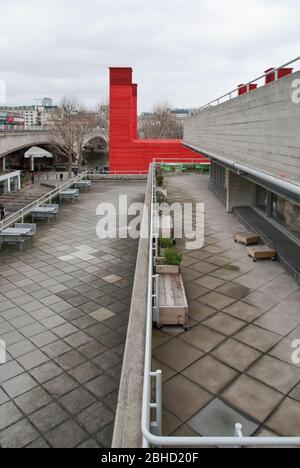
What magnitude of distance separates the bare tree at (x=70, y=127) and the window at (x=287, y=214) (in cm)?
4696

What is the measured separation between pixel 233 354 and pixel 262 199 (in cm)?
901

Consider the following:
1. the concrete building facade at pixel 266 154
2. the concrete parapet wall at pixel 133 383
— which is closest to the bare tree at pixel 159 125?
the concrete building facade at pixel 266 154

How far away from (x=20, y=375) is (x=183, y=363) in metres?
3.78

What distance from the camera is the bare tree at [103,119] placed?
8075 centimetres

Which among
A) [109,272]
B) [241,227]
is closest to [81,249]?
[109,272]

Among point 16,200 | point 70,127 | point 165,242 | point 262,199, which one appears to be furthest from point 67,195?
point 70,127

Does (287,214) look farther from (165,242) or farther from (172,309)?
(172,309)

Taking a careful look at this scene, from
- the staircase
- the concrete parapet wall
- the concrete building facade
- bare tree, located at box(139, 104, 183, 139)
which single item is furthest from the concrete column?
bare tree, located at box(139, 104, 183, 139)

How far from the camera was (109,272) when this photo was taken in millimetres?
13422

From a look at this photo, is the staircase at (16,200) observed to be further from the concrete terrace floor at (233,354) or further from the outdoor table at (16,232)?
the concrete terrace floor at (233,354)

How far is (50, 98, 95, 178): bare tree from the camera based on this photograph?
181 feet

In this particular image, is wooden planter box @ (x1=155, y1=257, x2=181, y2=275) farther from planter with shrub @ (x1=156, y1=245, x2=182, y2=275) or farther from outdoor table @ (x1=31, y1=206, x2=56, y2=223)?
outdoor table @ (x1=31, y1=206, x2=56, y2=223)

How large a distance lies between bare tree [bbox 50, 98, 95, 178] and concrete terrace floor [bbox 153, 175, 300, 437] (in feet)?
162

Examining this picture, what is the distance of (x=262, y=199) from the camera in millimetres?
13992
